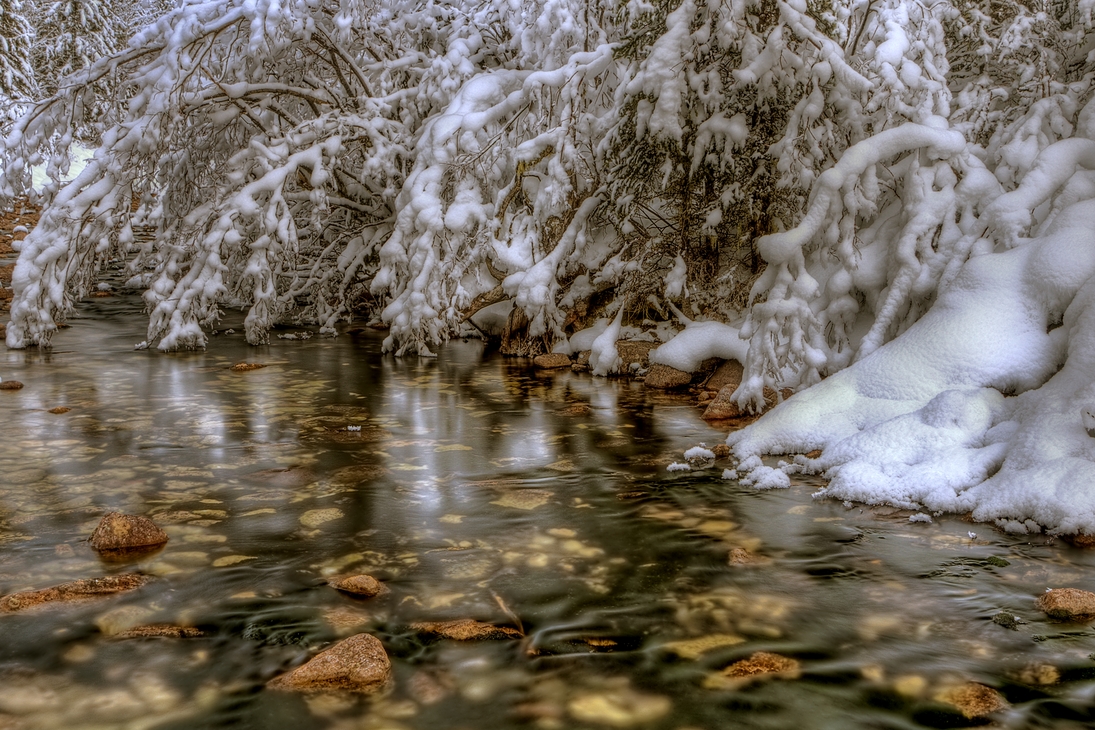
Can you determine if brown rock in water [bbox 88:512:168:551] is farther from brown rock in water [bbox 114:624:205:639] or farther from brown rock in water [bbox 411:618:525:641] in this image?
brown rock in water [bbox 411:618:525:641]

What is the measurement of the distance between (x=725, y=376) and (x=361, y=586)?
4154mm

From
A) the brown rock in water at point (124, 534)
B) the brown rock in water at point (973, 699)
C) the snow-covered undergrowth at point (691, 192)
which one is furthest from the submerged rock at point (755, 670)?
the brown rock in water at point (124, 534)

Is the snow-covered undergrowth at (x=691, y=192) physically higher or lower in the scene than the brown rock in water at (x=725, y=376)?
higher

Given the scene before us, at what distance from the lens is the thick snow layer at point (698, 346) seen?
6625mm

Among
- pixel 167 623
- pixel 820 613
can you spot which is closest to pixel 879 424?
pixel 820 613

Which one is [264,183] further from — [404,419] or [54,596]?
[54,596]

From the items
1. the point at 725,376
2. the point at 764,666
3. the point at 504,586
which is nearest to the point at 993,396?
the point at 725,376

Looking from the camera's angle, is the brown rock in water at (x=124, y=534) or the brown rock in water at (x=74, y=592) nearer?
the brown rock in water at (x=74, y=592)

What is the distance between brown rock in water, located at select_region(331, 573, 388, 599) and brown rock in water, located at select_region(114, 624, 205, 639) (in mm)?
456

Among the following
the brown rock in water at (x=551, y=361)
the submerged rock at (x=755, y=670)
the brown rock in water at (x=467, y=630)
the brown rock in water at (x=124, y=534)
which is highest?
the brown rock in water at (x=551, y=361)

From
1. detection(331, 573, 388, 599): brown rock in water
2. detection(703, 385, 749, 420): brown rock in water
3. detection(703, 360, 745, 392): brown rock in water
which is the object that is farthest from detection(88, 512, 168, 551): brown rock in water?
detection(703, 360, 745, 392): brown rock in water

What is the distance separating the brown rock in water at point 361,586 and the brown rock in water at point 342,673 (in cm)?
43

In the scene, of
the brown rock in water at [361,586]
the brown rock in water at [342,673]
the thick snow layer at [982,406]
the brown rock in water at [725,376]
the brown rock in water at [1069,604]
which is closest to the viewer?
the brown rock in water at [342,673]

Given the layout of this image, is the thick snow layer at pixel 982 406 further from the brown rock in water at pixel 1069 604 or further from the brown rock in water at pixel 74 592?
the brown rock in water at pixel 74 592
